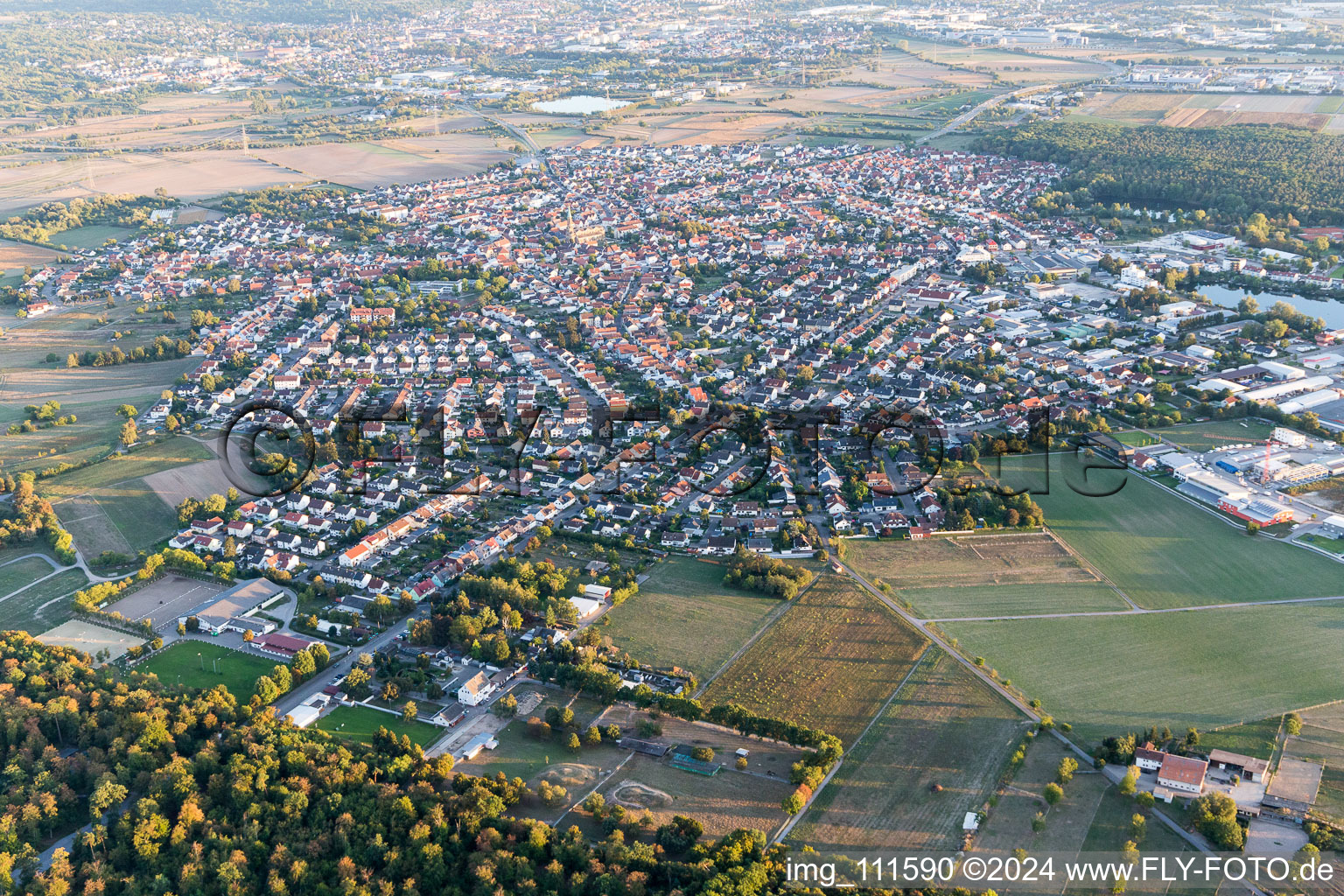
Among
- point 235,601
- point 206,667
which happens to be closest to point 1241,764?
point 206,667

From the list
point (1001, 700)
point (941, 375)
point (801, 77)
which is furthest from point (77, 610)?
point (801, 77)

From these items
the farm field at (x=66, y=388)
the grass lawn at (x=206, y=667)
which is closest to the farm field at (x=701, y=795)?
the grass lawn at (x=206, y=667)

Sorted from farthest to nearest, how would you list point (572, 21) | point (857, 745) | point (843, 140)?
point (572, 21) → point (843, 140) → point (857, 745)

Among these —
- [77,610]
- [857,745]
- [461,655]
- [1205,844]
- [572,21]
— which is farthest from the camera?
[572,21]

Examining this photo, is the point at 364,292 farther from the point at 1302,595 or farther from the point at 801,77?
the point at 801,77

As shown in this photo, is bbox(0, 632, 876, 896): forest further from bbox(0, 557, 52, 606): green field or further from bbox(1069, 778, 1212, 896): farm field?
bbox(0, 557, 52, 606): green field

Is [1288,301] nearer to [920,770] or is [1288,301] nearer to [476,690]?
[920,770]

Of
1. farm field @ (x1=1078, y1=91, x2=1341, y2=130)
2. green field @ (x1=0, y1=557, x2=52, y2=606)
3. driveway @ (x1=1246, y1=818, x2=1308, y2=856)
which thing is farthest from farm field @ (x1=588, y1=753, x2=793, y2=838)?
farm field @ (x1=1078, y1=91, x2=1341, y2=130)
